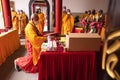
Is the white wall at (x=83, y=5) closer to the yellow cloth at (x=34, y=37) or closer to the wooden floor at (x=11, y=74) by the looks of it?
the wooden floor at (x=11, y=74)

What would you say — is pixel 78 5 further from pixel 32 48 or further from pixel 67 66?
pixel 67 66

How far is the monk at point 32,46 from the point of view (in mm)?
2506

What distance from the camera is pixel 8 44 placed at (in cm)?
371

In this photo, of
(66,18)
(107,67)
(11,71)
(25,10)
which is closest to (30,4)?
(25,10)

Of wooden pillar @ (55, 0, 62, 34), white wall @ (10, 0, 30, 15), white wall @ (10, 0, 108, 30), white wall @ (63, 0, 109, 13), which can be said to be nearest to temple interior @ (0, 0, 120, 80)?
wooden pillar @ (55, 0, 62, 34)

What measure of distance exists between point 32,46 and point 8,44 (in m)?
1.32

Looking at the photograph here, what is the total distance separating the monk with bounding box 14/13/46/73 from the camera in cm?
251

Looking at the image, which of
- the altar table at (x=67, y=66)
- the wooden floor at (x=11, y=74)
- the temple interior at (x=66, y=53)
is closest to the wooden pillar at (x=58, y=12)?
the temple interior at (x=66, y=53)

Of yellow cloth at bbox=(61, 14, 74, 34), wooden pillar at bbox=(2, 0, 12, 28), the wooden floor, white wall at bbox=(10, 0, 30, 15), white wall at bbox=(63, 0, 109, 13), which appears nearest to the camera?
the wooden floor

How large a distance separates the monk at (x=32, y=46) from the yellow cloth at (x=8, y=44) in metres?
0.68

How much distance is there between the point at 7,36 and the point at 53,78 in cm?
208

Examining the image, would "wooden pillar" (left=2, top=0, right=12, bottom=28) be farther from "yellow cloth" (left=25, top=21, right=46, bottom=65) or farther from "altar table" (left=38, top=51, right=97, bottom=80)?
"altar table" (left=38, top=51, right=97, bottom=80)

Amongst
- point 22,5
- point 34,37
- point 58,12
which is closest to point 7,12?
point 58,12

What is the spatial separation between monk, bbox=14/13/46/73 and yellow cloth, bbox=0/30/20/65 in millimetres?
678
